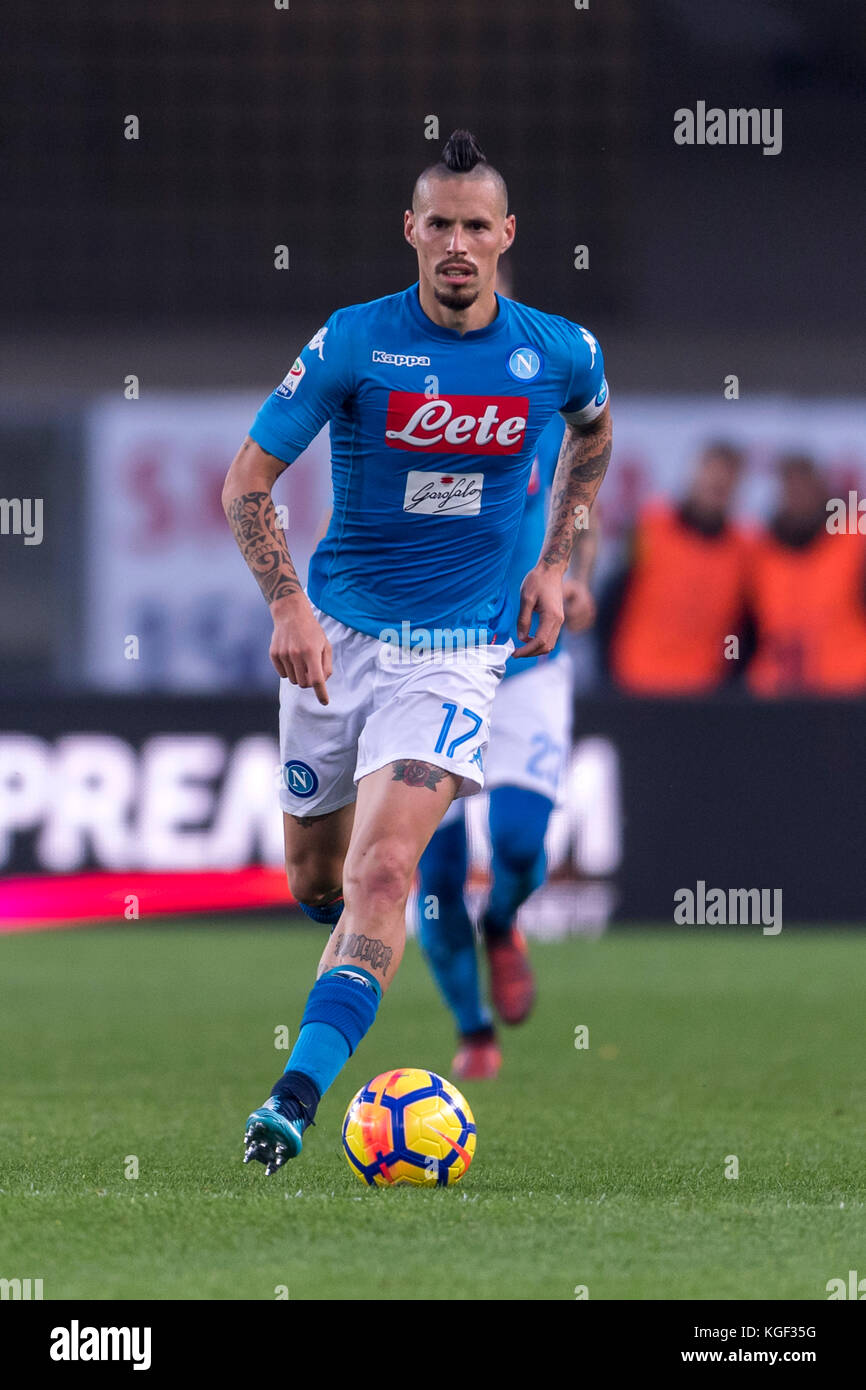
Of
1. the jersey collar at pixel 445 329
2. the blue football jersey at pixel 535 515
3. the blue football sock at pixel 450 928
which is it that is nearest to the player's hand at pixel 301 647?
the jersey collar at pixel 445 329

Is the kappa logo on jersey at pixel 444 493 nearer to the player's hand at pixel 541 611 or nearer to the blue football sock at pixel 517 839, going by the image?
→ the player's hand at pixel 541 611

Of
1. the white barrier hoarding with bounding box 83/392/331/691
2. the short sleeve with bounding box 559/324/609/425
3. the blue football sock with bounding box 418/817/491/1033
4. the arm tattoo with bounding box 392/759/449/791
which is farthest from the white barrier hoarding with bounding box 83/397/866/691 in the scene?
the arm tattoo with bounding box 392/759/449/791

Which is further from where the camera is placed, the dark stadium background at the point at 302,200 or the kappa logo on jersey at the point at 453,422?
the dark stadium background at the point at 302,200

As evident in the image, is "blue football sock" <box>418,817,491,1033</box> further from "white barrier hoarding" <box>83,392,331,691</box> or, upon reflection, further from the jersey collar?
"white barrier hoarding" <box>83,392,331,691</box>

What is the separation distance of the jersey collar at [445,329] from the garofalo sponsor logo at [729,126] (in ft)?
36.5

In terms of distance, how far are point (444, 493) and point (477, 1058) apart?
2.17 meters

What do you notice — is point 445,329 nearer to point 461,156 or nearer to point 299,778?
point 461,156

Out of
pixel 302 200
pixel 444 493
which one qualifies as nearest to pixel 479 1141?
pixel 444 493

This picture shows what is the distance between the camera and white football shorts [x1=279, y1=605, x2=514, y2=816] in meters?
4.70

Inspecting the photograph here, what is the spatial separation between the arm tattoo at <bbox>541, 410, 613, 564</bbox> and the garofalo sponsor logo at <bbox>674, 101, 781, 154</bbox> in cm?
1072

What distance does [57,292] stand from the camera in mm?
15023

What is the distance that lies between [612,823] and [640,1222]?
7.13 meters
